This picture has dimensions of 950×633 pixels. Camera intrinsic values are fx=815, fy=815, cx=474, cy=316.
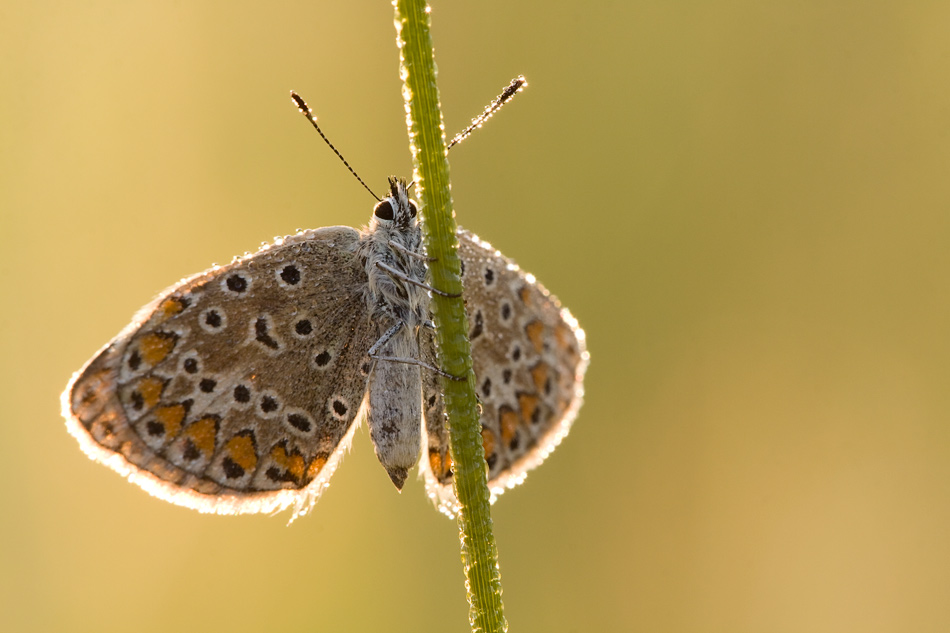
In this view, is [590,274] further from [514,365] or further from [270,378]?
[270,378]

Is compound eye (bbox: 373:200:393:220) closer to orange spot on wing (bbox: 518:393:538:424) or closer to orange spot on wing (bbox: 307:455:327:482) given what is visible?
orange spot on wing (bbox: 307:455:327:482)

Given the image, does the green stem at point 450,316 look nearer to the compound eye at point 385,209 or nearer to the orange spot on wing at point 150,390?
Answer: the compound eye at point 385,209

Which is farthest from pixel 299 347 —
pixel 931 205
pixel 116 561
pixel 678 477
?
pixel 931 205

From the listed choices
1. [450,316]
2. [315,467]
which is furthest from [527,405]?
[450,316]

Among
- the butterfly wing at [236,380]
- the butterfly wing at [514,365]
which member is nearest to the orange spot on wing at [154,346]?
the butterfly wing at [236,380]

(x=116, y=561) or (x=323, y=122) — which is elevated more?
(x=323, y=122)

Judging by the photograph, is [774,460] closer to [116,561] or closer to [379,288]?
[379,288]
